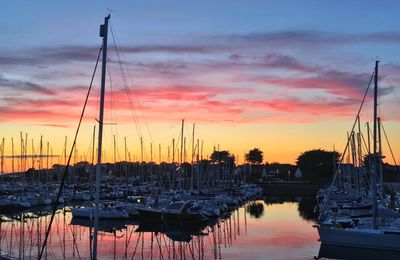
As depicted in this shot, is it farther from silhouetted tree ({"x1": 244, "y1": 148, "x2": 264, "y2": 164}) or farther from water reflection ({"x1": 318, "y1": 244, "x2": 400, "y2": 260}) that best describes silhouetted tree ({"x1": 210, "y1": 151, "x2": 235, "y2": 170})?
water reflection ({"x1": 318, "y1": 244, "x2": 400, "y2": 260})

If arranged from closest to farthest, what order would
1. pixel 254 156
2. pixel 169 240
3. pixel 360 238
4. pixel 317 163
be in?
pixel 360 238 → pixel 169 240 → pixel 317 163 → pixel 254 156

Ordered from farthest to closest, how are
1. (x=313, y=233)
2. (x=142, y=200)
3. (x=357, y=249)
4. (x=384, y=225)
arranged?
1. (x=142, y=200)
2. (x=313, y=233)
3. (x=384, y=225)
4. (x=357, y=249)

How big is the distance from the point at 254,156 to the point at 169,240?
139160 mm

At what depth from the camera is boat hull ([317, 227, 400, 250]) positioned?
34406 millimetres

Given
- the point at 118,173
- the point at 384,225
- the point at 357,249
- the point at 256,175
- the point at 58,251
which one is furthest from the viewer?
the point at 256,175

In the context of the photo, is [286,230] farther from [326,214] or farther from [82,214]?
[82,214]

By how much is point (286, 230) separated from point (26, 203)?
33.7 meters

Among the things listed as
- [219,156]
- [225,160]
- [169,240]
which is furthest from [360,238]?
[219,156]

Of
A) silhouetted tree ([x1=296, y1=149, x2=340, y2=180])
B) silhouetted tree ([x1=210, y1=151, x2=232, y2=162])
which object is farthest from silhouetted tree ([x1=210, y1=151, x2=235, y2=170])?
silhouetted tree ([x1=296, y1=149, x2=340, y2=180])

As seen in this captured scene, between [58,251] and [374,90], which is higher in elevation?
[374,90]

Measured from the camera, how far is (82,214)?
2174 inches

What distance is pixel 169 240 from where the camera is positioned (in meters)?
40.2

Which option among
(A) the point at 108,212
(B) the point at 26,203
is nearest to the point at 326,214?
(A) the point at 108,212

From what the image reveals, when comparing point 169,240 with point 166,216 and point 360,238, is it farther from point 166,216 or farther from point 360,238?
point 360,238
